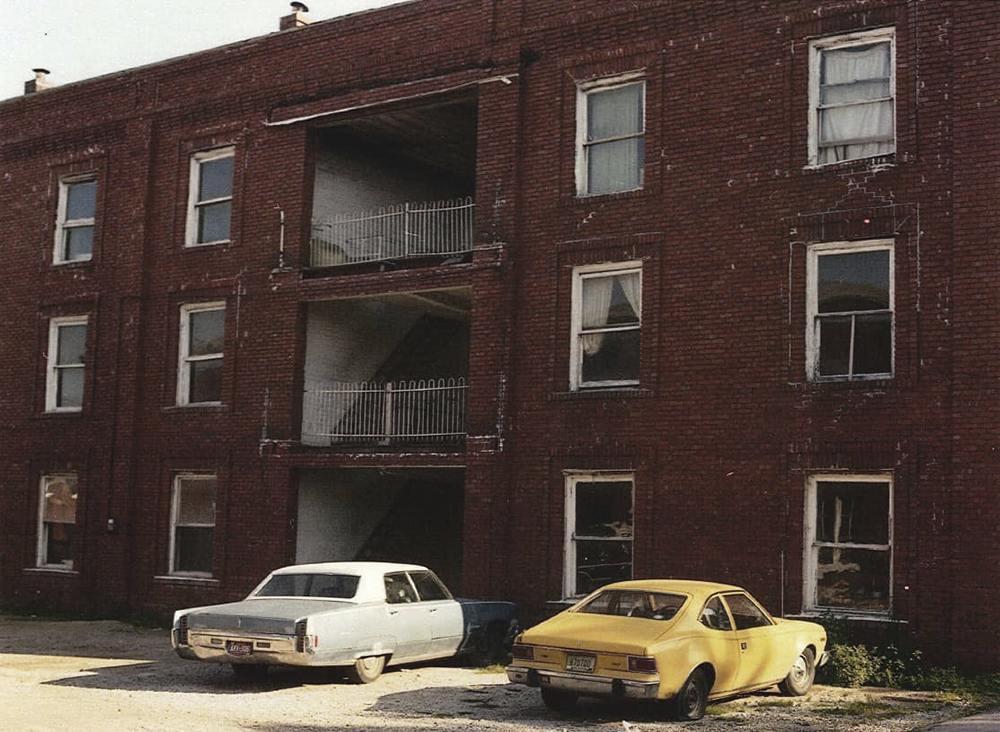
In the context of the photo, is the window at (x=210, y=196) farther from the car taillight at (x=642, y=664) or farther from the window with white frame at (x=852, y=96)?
the car taillight at (x=642, y=664)

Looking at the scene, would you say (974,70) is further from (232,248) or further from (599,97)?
(232,248)

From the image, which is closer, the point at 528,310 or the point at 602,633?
the point at 602,633

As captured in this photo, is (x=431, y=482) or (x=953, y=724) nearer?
(x=953, y=724)

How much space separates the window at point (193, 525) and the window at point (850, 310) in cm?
1108

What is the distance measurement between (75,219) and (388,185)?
20.9 feet

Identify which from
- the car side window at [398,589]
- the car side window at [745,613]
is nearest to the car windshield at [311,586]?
the car side window at [398,589]

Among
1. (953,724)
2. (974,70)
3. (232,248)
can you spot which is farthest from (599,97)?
(953,724)

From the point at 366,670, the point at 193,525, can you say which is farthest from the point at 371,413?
the point at 366,670

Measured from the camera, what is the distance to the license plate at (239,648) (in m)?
13.9

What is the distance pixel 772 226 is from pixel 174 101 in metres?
12.2

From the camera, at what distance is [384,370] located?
23.4 metres

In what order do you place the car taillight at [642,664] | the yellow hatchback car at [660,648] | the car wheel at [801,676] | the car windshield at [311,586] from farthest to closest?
the car windshield at [311,586] → the car wheel at [801,676] → the yellow hatchback car at [660,648] → the car taillight at [642,664]

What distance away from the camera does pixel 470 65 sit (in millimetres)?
20281

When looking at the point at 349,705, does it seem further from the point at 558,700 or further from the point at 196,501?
the point at 196,501
